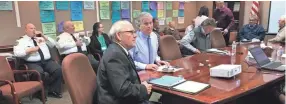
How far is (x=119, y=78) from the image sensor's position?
4.95 ft

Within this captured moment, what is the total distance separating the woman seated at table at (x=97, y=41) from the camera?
4117 millimetres

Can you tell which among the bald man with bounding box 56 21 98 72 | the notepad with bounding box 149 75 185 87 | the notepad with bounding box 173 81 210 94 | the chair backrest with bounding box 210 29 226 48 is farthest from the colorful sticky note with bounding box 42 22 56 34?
the notepad with bounding box 173 81 210 94

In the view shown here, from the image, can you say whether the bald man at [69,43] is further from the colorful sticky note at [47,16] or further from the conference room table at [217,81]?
the conference room table at [217,81]

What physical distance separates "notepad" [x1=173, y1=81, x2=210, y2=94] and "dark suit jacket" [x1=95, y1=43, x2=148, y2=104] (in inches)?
9.2

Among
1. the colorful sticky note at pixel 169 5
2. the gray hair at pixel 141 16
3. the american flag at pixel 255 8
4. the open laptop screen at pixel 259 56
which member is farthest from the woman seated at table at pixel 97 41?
the american flag at pixel 255 8

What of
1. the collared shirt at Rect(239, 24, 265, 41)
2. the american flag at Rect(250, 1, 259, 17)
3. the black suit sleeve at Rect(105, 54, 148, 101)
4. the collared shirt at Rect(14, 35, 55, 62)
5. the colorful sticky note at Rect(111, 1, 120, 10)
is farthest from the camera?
the american flag at Rect(250, 1, 259, 17)

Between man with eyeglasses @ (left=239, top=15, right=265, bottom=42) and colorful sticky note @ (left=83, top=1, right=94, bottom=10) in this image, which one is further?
man with eyeglasses @ (left=239, top=15, right=265, bottom=42)

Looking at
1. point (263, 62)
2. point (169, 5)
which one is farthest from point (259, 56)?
point (169, 5)

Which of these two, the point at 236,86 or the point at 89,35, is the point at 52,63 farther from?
the point at 236,86

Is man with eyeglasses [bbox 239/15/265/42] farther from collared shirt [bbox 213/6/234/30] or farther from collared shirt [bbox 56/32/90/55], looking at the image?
collared shirt [bbox 56/32/90/55]

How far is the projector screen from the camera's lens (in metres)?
5.57

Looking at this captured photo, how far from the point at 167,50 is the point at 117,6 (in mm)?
2022

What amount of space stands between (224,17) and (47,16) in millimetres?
3685

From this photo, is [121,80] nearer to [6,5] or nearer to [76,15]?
[6,5]
